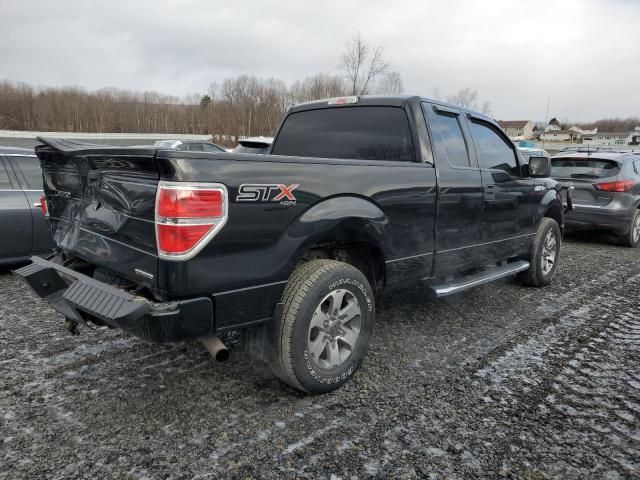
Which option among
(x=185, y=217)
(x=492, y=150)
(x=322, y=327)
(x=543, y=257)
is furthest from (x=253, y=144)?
(x=185, y=217)

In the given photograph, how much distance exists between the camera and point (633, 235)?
817 centimetres

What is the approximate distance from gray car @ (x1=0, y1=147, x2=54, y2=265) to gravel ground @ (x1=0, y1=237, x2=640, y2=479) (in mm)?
1185

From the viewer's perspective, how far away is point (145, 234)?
2316mm

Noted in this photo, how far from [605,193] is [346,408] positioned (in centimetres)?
725

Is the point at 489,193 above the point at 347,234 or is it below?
above

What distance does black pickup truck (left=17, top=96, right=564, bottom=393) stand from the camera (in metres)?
2.25

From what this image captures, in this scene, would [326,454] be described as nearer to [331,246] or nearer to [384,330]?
[331,246]

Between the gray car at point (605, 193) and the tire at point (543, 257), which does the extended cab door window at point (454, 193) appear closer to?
the tire at point (543, 257)

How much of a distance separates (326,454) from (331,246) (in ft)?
4.30

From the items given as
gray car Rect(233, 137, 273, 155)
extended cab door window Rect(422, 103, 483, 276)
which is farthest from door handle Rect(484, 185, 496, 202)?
gray car Rect(233, 137, 273, 155)

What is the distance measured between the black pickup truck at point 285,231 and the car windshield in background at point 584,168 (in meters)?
5.03

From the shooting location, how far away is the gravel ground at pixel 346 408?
2266mm

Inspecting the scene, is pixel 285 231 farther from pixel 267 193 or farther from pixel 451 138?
pixel 451 138

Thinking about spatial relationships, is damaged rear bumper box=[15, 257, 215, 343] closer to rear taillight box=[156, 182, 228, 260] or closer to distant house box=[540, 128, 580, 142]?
rear taillight box=[156, 182, 228, 260]
